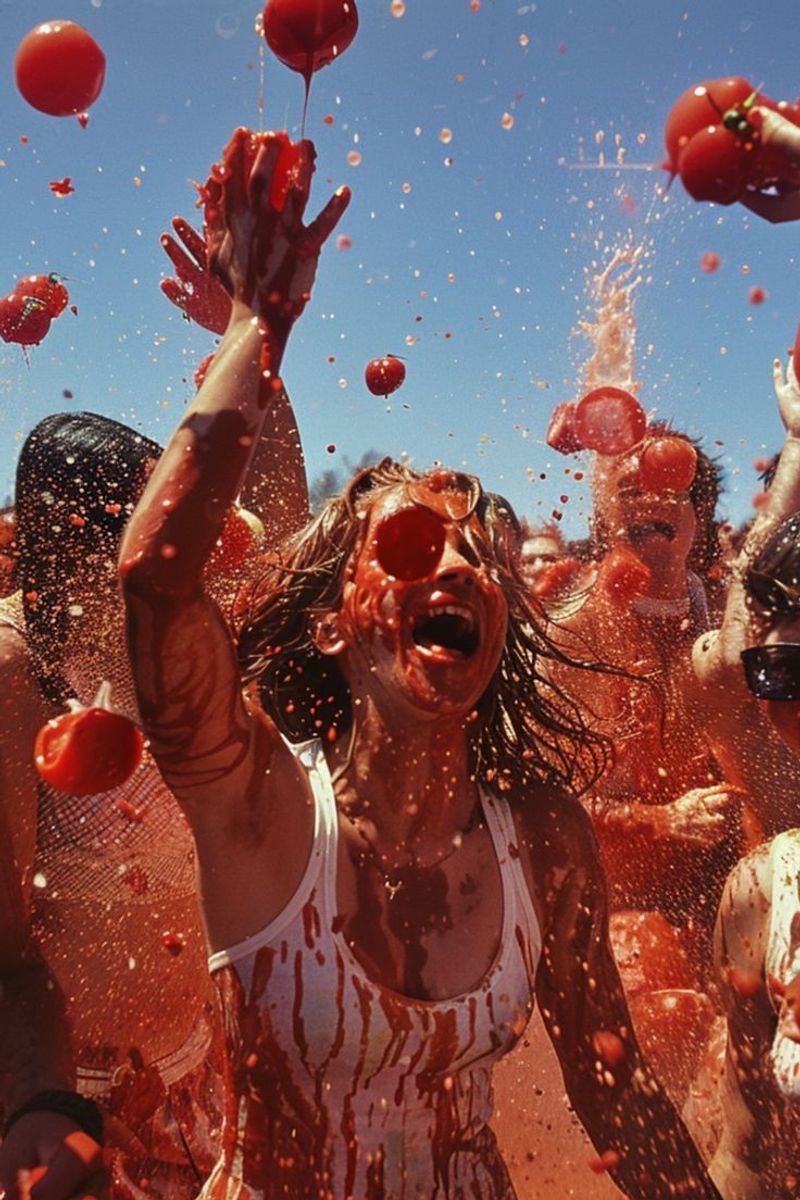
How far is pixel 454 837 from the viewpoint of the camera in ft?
7.36

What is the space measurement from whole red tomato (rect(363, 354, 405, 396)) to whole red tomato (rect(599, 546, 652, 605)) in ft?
4.96

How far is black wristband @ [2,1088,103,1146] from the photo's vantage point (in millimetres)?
2156

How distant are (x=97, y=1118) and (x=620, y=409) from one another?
3560 millimetres

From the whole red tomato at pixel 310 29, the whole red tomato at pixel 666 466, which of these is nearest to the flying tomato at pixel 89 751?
the whole red tomato at pixel 310 29

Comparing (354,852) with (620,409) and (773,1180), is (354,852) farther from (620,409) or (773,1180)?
(620,409)

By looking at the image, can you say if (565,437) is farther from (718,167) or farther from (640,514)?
(718,167)

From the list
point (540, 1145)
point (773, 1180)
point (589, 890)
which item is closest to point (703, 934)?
point (540, 1145)

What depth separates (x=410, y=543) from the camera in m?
2.27

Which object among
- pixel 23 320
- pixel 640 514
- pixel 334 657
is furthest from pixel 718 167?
pixel 23 320

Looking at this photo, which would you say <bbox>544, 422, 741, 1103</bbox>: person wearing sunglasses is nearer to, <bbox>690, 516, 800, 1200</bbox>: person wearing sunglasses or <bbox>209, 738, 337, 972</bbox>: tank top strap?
<bbox>690, 516, 800, 1200</bbox>: person wearing sunglasses

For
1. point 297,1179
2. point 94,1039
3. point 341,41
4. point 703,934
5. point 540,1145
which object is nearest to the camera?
point 297,1179

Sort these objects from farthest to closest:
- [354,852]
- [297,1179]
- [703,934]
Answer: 1. [703,934]
2. [354,852]
3. [297,1179]

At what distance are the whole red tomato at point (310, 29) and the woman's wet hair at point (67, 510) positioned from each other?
3.70 ft

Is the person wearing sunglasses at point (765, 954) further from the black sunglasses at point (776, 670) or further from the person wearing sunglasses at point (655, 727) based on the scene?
the person wearing sunglasses at point (655, 727)
